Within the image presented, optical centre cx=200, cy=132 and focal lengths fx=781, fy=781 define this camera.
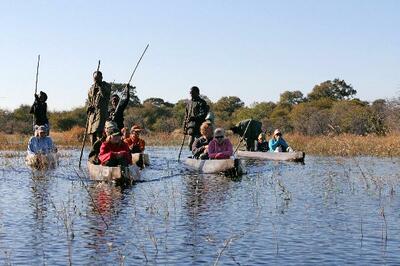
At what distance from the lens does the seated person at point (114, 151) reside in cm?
1958

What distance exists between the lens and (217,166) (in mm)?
22344

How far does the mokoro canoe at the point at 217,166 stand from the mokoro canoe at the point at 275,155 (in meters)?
6.30

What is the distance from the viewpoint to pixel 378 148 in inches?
1359

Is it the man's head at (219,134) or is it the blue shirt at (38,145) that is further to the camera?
the blue shirt at (38,145)

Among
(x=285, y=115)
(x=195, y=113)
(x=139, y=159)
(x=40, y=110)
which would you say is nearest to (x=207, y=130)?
(x=139, y=159)

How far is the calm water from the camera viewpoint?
10.2 m

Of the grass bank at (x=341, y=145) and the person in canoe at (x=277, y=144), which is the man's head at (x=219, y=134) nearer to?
the grass bank at (x=341, y=145)

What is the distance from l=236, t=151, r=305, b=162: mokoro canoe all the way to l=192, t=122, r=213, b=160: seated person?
5.38 meters

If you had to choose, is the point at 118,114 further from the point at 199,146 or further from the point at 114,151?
the point at 114,151

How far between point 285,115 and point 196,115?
61.7m

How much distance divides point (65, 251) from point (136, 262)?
1.17 metres

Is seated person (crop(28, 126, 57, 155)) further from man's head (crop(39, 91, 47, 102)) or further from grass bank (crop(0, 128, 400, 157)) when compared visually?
grass bank (crop(0, 128, 400, 157))

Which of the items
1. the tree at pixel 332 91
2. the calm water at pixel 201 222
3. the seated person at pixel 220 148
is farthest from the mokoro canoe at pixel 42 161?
the tree at pixel 332 91

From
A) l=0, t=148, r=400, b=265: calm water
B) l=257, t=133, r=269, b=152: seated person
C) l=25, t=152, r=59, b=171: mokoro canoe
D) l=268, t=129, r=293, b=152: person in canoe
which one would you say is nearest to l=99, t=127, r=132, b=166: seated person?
l=0, t=148, r=400, b=265: calm water
